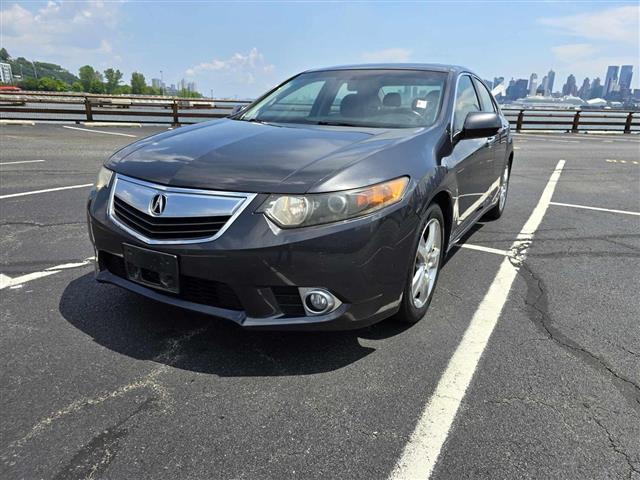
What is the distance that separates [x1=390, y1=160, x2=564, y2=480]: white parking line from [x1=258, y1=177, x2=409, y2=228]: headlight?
3.21ft

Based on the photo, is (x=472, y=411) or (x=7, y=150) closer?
(x=472, y=411)

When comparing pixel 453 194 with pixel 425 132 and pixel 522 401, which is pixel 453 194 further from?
pixel 522 401

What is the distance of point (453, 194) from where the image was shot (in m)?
3.25

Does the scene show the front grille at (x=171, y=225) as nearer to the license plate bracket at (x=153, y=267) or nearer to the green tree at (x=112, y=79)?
the license plate bracket at (x=153, y=267)

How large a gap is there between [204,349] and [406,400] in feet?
3.73

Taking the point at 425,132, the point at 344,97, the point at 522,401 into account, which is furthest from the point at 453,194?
the point at 522,401

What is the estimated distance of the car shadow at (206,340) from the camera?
2562 millimetres

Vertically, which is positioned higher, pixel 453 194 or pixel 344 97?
pixel 344 97

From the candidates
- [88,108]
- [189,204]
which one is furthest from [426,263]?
[88,108]

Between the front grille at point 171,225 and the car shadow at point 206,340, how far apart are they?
1.72ft

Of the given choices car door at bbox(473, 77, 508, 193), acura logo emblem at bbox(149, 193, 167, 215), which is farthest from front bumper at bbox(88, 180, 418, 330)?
car door at bbox(473, 77, 508, 193)

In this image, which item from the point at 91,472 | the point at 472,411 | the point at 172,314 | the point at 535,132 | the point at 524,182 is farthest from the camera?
the point at 535,132

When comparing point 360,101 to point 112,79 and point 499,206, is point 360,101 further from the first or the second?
point 112,79

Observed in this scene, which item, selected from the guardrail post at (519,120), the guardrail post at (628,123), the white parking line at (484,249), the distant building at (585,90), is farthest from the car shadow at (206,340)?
the distant building at (585,90)
